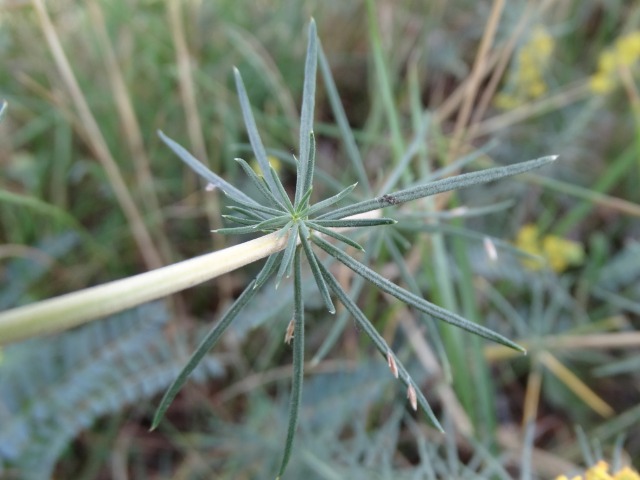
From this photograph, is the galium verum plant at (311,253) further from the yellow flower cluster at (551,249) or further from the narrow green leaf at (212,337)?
the yellow flower cluster at (551,249)

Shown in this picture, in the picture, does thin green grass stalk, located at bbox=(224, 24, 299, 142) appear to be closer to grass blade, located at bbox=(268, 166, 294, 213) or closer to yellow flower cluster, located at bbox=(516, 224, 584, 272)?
yellow flower cluster, located at bbox=(516, 224, 584, 272)

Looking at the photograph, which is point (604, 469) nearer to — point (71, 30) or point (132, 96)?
point (132, 96)

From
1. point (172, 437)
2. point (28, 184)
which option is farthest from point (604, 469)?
point (28, 184)

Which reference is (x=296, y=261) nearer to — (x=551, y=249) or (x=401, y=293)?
(x=401, y=293)

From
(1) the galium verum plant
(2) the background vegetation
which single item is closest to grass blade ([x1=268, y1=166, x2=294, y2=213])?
(1) the galium verum plant

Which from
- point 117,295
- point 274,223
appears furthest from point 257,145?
point 117,295

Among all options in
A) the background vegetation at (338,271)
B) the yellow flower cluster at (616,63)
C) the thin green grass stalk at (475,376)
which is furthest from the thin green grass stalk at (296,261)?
the yellow flower cluster at (616,63)
